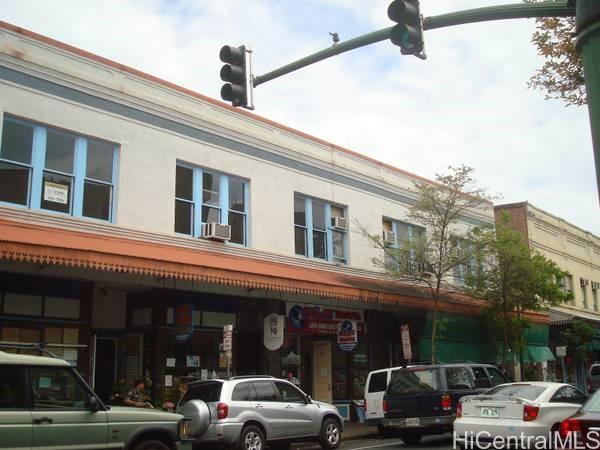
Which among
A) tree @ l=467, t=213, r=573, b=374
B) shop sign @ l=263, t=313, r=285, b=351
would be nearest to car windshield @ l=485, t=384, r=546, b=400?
shop sign @ l=263, t=313, r=285, b=351

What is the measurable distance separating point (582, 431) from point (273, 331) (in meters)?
11.9

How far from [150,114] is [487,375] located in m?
10.5

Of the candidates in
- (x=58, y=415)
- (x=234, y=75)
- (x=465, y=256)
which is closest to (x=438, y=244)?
(x=465, y=256)

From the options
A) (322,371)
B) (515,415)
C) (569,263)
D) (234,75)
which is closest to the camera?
(234,75)

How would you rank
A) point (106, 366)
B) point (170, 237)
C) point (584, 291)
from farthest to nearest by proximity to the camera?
point (584, 291)
point (106, 366)
point (170, 237)

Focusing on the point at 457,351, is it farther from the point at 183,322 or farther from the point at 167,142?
the point at 167,142

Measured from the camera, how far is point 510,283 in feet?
76.3

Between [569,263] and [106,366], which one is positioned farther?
[569,263]

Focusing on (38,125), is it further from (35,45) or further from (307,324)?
(307,324)

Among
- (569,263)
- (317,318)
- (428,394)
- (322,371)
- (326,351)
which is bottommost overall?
(428,394)

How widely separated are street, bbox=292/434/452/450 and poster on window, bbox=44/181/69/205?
7.76 m

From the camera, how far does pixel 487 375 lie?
15453 mm

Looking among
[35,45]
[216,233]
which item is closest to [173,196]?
[216,233]

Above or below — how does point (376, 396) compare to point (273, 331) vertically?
below
